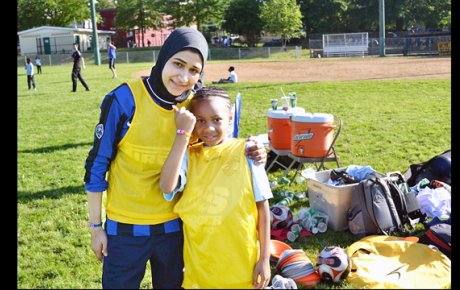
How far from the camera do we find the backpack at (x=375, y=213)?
436cm

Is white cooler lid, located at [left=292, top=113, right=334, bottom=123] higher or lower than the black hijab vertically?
lower

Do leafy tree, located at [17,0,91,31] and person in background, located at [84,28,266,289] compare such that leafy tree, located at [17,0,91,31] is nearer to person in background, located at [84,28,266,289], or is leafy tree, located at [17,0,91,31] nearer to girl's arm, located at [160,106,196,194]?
person in background, located at [84,28,266,289]

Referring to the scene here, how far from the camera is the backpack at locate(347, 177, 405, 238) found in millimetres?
4355

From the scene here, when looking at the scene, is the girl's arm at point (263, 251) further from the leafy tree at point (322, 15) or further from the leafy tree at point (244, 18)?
the leafy tree at point (322, 15)

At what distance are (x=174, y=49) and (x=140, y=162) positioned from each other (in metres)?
0.57

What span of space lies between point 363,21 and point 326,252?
53.7 meters

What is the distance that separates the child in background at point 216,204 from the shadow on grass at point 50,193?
416 centimetres

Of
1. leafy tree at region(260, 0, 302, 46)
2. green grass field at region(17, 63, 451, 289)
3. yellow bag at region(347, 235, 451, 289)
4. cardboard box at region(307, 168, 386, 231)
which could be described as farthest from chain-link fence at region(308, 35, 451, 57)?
yellow bag at region(347, 235, 451, 289)

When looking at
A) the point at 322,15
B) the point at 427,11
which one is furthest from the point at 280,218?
the point at 427,11

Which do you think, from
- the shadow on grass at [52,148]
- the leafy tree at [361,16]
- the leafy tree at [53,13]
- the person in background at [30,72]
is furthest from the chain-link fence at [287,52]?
the shadow on grass at [52,148]

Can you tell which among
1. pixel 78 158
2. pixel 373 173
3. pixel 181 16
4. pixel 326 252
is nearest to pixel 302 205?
pixel 373 173

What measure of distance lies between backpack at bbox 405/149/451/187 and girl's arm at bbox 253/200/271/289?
3656mm

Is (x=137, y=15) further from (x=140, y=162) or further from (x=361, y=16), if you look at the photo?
(x=140, y=162)

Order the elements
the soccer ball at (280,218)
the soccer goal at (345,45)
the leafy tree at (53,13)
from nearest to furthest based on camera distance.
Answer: the soccer ball at (280,218)
the soccer goal at (345,45)
the leafy tree at (53,13)
